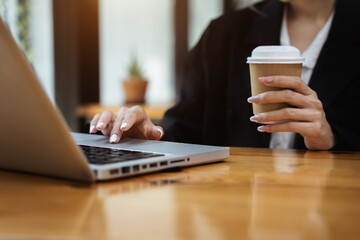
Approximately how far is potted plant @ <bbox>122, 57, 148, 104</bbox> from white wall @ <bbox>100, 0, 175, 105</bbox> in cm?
16

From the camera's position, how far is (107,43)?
3.99m

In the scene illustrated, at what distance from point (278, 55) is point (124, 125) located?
13.9 inches

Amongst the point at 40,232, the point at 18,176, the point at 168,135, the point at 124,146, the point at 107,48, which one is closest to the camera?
the point at 40,232

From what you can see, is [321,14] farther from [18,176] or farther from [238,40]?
[18,176]

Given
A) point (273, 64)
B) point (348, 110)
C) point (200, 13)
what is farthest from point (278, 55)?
point (200, 13)

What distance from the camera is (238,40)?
1.74m

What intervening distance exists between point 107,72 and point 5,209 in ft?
11.6

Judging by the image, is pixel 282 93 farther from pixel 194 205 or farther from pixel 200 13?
pixel 200 13

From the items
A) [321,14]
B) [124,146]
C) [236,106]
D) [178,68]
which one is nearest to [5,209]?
[124,146]

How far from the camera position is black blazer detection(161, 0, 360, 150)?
1488 millimetres

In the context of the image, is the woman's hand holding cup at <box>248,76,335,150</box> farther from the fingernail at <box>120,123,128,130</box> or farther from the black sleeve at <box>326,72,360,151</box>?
the black sleeve at <box>326,72,360,151</box>

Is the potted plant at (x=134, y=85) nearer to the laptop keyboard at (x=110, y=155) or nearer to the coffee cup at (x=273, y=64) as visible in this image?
the coffee cup at (x=273, y=64)

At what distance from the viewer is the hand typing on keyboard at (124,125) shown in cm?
98

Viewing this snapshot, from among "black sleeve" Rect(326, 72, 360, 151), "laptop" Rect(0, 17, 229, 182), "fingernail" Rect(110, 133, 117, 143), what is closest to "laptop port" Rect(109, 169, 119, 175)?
"laptop" Rect(0, 17, 229, 182)
